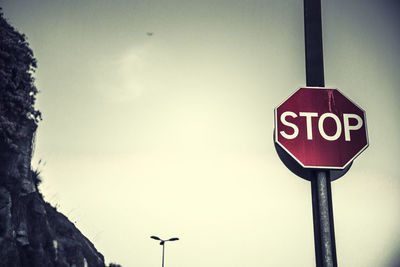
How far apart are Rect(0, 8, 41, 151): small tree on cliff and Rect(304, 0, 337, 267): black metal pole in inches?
534

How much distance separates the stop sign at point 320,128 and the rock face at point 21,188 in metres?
12.2

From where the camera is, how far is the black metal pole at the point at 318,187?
3.22 metres

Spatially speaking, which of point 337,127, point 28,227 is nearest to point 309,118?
point 337,127

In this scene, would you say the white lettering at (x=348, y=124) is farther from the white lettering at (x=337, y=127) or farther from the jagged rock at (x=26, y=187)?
the jagged rock at (x=26, y=187)

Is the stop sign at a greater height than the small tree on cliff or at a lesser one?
lesser

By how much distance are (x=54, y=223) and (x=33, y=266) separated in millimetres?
4877

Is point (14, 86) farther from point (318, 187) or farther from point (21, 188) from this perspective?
point (318, 187)

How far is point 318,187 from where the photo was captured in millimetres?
3480

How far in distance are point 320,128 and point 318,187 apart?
923mm

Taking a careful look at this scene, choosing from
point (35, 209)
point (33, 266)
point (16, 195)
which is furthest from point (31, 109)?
point (33, 266)

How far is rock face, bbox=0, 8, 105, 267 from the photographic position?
1398 centimetres

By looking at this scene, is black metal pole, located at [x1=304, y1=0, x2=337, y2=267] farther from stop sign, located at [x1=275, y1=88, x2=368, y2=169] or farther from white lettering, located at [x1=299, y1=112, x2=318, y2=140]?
white lettering, located at [x1=299, y1=112, x2=318, y2=140]

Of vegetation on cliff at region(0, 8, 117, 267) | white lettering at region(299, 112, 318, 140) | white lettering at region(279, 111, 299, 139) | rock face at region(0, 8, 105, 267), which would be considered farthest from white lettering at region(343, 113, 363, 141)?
rock face at region(0, 8, 105, 267)

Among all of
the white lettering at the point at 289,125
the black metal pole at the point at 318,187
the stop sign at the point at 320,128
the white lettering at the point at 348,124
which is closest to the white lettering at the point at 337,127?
the stop sign at the point at 320,128
